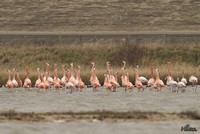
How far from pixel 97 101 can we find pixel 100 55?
21372 mm

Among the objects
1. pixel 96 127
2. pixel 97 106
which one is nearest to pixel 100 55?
pixel 97 106

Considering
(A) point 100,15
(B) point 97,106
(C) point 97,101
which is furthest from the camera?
(A) point 100,15

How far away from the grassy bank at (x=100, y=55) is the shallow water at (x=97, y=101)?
1149cm

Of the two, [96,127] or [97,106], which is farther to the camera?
[97,106]

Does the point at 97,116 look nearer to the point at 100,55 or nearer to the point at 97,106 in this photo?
the point at 97,106

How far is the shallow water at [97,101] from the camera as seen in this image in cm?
2873

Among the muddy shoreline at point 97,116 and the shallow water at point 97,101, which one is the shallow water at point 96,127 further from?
the shallow water at point 97,101

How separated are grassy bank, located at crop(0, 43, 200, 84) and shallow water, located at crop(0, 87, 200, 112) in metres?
11.5

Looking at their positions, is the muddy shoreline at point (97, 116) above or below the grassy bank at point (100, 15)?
above

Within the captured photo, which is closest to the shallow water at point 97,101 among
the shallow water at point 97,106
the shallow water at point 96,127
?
the shallow water at point 97,106

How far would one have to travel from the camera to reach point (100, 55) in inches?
2092

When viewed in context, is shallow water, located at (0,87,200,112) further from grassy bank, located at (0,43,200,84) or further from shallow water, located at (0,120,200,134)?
grassy bank, located at (0,43,200,84)

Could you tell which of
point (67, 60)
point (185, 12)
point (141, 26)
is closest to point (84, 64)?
point (67, 60)

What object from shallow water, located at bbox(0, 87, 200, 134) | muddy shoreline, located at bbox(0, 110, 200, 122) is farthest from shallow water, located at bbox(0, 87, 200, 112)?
muddy shoreline, located at bbox(0, 110, 200, 122)
